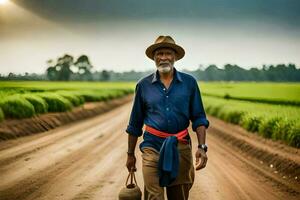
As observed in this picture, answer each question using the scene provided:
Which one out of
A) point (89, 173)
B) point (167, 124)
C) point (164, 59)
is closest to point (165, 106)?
point (167, 124)

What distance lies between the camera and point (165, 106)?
492cm

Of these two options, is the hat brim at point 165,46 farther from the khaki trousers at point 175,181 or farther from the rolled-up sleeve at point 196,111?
the khaki trousers at point 175,181

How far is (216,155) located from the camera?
12.9 meters

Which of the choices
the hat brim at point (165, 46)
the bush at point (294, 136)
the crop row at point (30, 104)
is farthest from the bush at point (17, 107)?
the hat brim at point (165, 46)

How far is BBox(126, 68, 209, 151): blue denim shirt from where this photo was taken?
4902 mm

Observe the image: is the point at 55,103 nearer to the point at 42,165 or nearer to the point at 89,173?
the point at 42,165

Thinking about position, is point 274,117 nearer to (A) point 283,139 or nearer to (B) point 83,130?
(A) point 283,139

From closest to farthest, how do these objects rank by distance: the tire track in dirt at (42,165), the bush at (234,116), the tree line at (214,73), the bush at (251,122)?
the tire track in dirt at (42,165) → the bush at (251,122) → the bush at (234,116) → the tree line at (214,73)

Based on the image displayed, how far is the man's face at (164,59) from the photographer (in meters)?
5.00

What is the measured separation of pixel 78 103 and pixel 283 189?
70.9ft

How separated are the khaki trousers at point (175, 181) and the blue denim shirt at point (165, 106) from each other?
13cm

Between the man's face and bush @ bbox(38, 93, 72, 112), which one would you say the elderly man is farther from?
bush @ bbox(38, 93, 72, 112)

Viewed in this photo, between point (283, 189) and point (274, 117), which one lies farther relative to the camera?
point (274, 117)

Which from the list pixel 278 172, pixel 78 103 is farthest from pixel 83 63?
pixel 278 172
